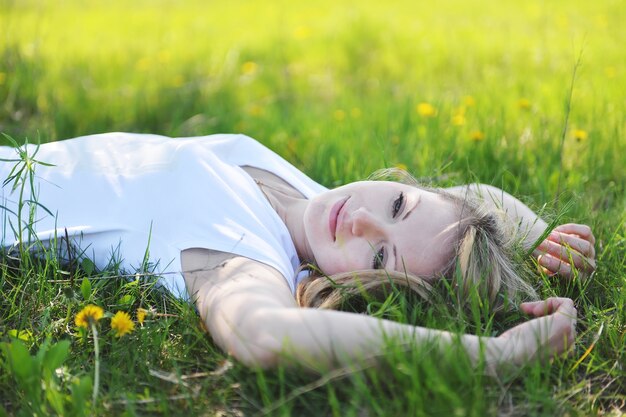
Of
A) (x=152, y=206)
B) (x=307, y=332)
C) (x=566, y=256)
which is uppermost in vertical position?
(x=152, y=206)

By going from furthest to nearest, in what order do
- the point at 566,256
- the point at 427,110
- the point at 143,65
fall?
the point at 143,65
the point at 427,110
the point at 566,256

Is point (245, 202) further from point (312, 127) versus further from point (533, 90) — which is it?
point (533, 90)

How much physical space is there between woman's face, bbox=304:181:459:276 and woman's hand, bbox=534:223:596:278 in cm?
37

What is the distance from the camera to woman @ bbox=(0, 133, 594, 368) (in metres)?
1.82

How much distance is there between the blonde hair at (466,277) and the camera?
205 cm

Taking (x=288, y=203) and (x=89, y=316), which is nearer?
(x=89, y=316)

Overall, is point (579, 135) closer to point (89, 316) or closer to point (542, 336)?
point (542, 336)

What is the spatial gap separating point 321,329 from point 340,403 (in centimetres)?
18

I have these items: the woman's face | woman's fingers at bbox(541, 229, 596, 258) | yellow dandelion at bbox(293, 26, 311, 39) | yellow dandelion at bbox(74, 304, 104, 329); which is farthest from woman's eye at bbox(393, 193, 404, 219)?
yellow dandelion at bbox(293, 26, 311, 39)

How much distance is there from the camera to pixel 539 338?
181 cm

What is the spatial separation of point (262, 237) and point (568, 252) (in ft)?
3.11

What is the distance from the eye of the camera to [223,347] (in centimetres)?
182

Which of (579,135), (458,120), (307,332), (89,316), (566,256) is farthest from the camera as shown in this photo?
(458,120)

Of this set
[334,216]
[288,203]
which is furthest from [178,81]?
[334,216]
